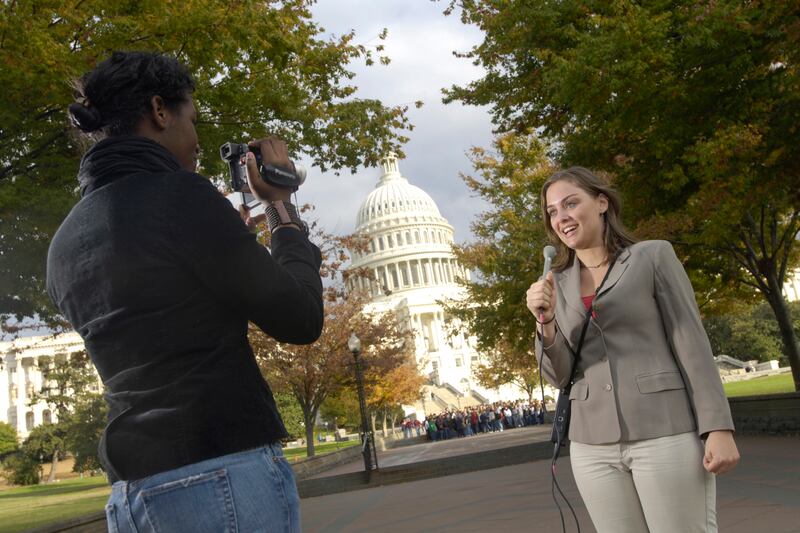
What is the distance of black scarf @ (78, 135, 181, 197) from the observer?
6.13 feet

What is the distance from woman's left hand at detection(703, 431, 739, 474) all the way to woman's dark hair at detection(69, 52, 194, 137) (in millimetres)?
2060

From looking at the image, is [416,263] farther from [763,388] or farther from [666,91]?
[666,91]

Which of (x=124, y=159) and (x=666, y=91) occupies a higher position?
(x=666, y=91)

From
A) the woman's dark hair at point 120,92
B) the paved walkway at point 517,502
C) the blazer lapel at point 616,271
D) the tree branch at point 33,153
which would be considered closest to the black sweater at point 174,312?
the woman's dark hair at point 120,92

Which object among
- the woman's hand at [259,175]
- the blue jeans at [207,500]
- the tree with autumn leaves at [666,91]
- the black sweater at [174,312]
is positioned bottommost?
the blue jeans at [207,500]

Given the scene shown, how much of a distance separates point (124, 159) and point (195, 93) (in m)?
9.03

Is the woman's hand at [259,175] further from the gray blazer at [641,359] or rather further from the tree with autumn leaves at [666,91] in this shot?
the tree with autumn leaves at [666,91]

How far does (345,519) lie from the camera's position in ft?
36.8

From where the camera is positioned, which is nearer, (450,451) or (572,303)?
(572,303)

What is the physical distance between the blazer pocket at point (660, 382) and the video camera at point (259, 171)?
1430 millimetres

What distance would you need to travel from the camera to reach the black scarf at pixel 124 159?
6.13ft

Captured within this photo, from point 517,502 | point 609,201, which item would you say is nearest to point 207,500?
point 609,201

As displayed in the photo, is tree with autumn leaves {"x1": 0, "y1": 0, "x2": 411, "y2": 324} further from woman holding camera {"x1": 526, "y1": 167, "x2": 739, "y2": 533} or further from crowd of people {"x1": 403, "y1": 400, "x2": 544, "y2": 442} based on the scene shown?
crowd of people {"x1": 403, "y1": 400, "x2": 544, "y2": 442}

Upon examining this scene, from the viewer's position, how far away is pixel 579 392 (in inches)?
115
